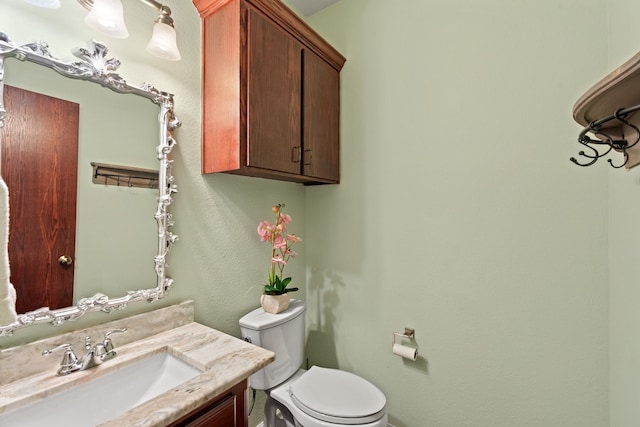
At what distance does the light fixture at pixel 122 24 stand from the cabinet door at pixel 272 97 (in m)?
0.32

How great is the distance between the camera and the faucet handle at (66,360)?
0.83 metres

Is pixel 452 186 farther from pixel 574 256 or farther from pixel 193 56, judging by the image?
pixel 193 56

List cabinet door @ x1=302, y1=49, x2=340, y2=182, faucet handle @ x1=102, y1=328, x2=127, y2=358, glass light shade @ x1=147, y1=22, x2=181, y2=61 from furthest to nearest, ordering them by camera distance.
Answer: cabinet door @ x1=302, y1=49, x2=340, y2=182, glass light shade @ x1=147, y1=22, x2=181, y2=61, faucet handle @ x1=102, y1=328, x2=127, y2=358

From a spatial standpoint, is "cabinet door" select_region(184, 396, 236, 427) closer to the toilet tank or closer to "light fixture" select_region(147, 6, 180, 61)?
the toilet tank

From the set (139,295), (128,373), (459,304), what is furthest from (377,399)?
(139,295)

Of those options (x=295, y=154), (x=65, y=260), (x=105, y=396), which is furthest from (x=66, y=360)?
(x=295, y=154)

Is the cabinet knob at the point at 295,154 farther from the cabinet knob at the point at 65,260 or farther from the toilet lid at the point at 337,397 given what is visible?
the toilet lid at the point at 337,397

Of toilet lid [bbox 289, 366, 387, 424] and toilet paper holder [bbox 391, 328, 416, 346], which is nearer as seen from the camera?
toilet lid [bbox 289, 366, 387, 424]

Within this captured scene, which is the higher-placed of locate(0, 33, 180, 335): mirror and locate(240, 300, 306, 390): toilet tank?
locate(0, 33, 180, 335): mirror

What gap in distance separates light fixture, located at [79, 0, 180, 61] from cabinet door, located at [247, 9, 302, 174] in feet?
1.04

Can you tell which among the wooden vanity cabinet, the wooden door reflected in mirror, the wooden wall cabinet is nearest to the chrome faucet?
the wooden door reflected in mirror

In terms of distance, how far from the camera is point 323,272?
6.03 feet

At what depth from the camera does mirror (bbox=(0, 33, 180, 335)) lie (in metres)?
0.86

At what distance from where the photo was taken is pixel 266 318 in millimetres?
1346
